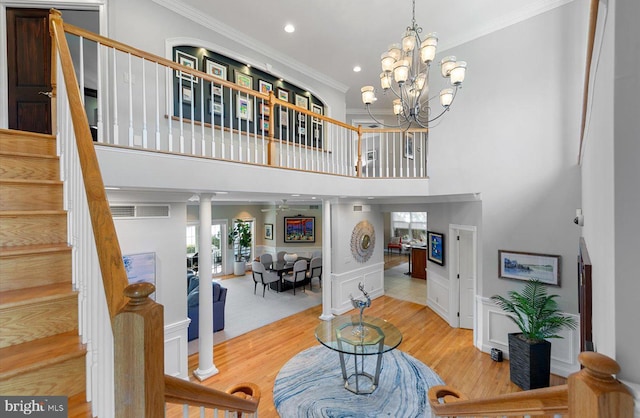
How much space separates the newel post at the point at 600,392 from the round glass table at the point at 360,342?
2920 millimetres

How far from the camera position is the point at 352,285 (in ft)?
20.9

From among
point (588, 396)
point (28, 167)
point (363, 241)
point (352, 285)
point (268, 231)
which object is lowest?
point (352, 285)

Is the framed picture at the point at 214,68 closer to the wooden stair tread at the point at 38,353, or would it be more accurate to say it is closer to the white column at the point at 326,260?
the white column at the point at 326,260

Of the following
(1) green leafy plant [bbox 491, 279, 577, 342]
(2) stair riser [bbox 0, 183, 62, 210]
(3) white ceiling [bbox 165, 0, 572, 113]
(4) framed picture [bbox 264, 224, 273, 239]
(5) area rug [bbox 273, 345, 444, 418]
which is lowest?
(5) area rug [bbox 273, 345, 444, 418]

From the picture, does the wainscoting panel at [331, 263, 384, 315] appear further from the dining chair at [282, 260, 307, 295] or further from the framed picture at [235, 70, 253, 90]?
the framed picture at [235, 70, 253, 90]

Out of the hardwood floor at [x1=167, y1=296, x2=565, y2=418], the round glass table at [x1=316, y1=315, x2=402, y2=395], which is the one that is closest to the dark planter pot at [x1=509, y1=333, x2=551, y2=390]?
the hardwood floor at [x1=167, y1=296, x2=565, y2=418]

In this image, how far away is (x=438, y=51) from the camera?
15.9 ft

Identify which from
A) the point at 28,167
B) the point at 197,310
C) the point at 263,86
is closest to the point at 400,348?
the point at 197,310

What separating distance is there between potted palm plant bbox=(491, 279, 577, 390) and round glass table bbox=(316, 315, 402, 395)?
1537 mm

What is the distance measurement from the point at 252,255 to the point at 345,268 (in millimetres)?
5586

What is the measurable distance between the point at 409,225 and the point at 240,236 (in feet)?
26.0

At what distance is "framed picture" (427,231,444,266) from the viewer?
18.8 ft

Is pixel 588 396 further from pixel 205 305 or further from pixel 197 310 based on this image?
pixel 197 310

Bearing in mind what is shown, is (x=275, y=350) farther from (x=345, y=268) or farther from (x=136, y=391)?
(x=136, y=391)
